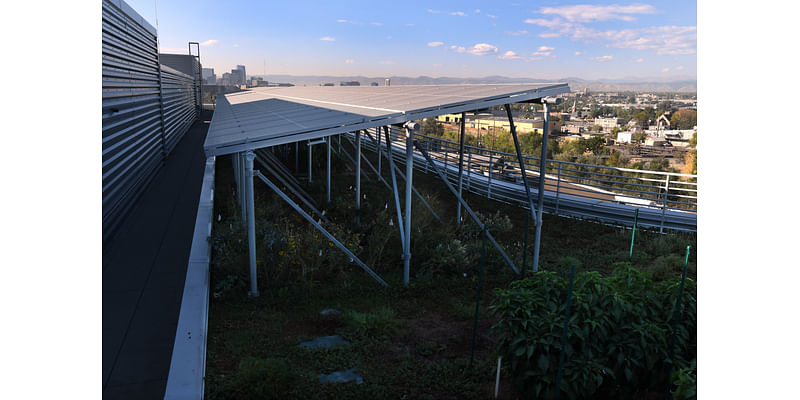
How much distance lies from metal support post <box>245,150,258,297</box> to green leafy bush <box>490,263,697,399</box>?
123 inches

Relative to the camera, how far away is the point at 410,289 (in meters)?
6.63

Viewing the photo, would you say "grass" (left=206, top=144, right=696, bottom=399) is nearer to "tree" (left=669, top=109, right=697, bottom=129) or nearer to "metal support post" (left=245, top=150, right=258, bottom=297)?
"metal support post" (left=245, top=150, right=258, bottom=297)

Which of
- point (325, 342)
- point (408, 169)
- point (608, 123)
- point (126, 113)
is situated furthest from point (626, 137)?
point (325, 342)

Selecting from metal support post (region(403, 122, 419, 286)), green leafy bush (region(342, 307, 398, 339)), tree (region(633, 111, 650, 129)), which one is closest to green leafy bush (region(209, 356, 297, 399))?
green leafy bush (region(342, 307, 398, 339))

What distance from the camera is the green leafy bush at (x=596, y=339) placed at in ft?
11.8

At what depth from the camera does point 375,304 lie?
613 cm

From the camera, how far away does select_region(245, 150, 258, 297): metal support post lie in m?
5.53

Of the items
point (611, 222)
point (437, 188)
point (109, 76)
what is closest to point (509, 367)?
point (109, 76)

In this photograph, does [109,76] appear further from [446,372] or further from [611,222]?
[611,222]

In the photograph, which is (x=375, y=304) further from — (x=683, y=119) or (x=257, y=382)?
(x=683, y=119)

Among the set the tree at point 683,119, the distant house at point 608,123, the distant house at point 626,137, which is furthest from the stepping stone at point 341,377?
the distant house at point 608,123

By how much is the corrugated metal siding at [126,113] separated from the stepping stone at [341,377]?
11.4 ft

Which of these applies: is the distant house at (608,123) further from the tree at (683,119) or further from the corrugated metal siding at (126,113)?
the corrugated metal siding at (126,113)

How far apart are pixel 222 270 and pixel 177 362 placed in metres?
2.79
